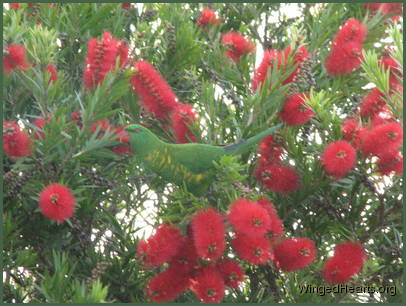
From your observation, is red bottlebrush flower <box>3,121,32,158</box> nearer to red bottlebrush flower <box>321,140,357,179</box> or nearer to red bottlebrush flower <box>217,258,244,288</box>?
red bottlebrush flower <box>217,258,244,288</box>

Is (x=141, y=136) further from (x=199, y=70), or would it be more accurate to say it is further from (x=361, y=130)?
(x=199, y=70)

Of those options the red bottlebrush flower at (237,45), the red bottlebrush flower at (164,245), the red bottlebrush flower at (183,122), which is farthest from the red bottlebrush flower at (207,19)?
the red bottlebrush flower at (164,245)

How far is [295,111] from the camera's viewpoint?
58.6 inches

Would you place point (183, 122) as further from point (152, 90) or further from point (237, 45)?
point (237, 45)

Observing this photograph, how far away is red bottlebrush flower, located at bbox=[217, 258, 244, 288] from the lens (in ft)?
4.22

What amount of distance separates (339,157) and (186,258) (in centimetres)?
35

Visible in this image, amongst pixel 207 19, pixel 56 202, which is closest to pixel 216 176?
pixel 56 202

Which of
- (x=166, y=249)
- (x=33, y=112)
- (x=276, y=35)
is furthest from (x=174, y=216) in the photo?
(x=276, y=35)

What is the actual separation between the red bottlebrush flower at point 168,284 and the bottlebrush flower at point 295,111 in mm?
435

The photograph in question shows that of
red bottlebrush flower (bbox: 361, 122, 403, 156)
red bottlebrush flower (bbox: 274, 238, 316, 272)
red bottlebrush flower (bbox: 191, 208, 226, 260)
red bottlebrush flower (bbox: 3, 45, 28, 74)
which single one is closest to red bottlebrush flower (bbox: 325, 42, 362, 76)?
red bottlebrush flower (bbox: 361, 122, 403, 156)

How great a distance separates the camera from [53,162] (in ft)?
4.72

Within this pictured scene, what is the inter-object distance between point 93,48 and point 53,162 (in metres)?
0.26

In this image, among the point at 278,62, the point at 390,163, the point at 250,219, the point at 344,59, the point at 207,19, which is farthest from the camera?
the point at 207,19

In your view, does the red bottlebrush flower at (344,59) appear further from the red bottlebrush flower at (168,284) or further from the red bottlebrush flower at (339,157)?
the red bottlebrush flower at (168,284)
